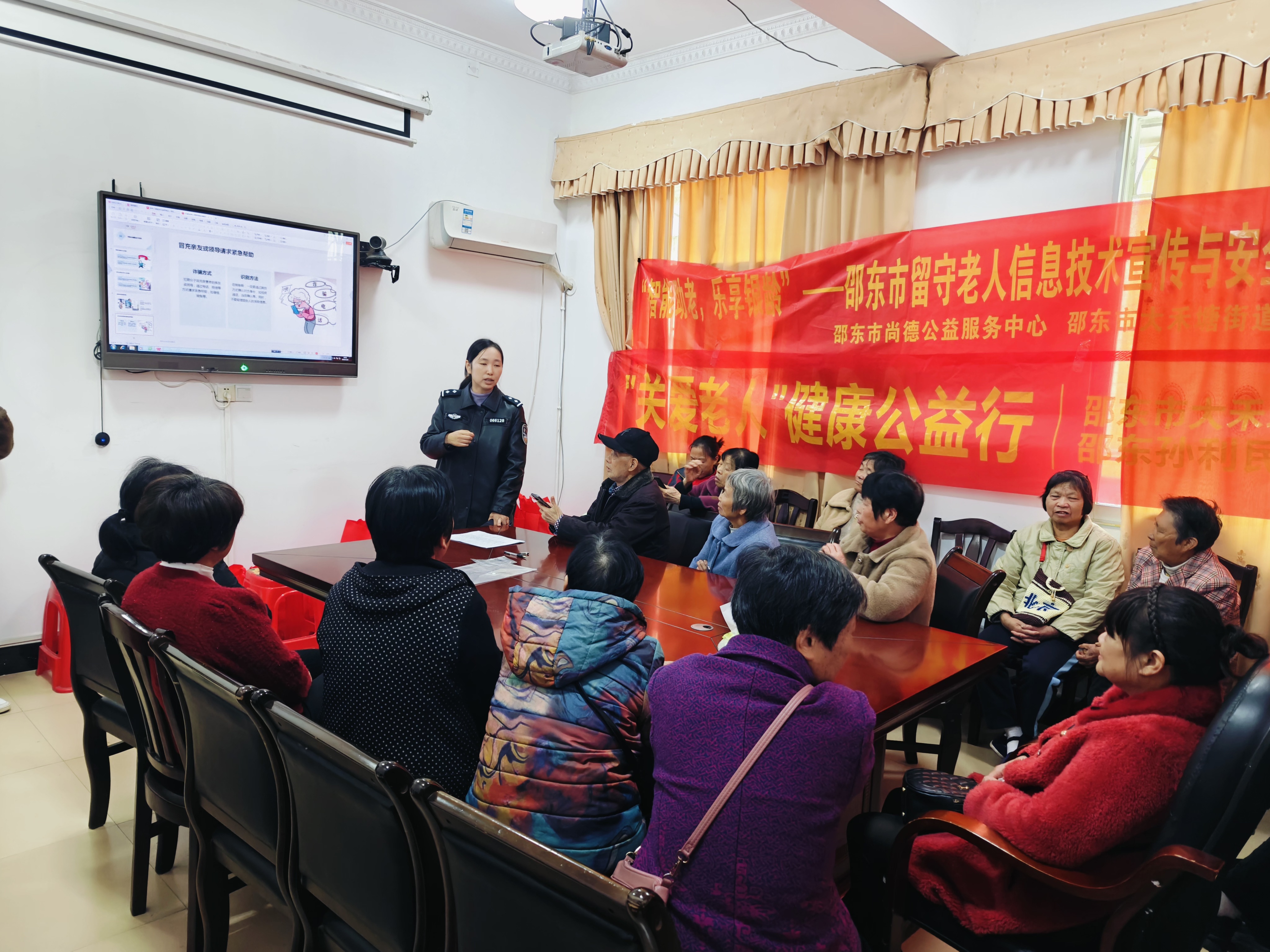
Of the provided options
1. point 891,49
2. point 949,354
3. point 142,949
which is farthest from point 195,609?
point 891,49

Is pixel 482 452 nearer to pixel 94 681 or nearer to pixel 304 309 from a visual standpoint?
pixel 304 309

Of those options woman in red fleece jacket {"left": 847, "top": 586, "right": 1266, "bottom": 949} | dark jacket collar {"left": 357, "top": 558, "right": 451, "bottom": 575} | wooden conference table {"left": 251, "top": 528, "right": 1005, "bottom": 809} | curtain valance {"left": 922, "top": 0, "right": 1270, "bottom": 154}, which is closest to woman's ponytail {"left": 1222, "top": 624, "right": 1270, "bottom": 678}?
woman in red fleece jacket {"left": 847, "top": 586, "right": 1266, "bottom": 949}

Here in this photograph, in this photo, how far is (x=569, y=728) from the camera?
1.33 meters

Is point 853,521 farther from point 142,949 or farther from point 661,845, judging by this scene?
point 142,949

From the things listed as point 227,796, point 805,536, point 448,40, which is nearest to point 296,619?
point 227,796

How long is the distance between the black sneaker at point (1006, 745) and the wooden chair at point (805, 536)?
0.98m

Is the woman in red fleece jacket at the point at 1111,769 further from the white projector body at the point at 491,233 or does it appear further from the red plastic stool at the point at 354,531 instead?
the white projector body at the point at 491,233

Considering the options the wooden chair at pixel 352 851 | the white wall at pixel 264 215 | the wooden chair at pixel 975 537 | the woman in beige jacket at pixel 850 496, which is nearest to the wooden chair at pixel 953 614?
the woman in beige jacket at pixel 850 496

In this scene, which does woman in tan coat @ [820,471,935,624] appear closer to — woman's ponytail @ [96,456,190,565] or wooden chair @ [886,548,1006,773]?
wooden chair @ [886,548,1006,773]

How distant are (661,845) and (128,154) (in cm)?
387

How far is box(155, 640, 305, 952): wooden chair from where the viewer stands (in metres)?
1.39

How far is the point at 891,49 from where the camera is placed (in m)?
3.53

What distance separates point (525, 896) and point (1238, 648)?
47.6 inches

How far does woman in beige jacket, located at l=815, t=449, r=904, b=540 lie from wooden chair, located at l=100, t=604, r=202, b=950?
249 cm
